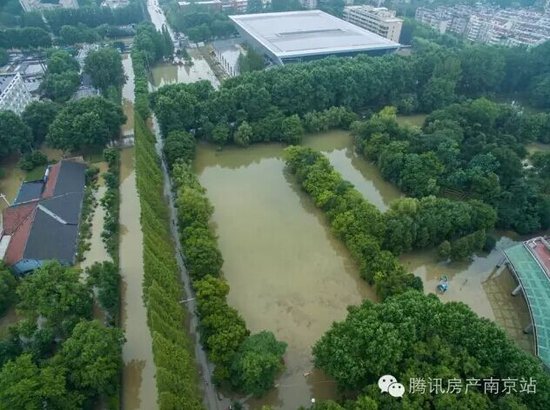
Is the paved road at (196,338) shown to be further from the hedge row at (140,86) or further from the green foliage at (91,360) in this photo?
the hedge row at (140,86)

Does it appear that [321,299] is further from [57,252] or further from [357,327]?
[57,252]

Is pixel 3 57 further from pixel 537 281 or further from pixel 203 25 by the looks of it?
pixel 537 281

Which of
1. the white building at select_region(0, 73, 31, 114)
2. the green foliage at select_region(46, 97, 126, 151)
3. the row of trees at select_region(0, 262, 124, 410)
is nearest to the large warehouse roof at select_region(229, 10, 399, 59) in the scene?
the green foliage at select_region(46, 97, 126, 151)

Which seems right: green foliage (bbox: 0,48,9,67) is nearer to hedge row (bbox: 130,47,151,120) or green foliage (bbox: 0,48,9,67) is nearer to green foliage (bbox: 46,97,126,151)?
hedge row (bbox: 130,47,151,120)

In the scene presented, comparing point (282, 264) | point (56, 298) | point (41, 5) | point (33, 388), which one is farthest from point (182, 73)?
point (33, 388)

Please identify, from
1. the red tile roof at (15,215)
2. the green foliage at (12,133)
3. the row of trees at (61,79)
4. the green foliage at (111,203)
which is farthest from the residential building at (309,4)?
the red tile roof at (15,215)

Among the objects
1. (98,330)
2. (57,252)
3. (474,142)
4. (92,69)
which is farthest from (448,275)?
(92,69)
